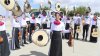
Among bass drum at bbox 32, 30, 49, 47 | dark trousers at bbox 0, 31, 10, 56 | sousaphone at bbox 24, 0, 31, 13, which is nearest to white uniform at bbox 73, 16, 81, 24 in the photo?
sousaphone at bbox 24, 0, 31, 13

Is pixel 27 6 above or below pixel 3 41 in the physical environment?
above

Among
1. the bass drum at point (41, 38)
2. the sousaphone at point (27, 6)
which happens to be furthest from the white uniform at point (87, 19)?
the bass drum at point (41, 38)

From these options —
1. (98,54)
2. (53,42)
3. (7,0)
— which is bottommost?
(98,54)

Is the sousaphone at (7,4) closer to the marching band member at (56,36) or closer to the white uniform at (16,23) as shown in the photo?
the white uniform at (16,23)

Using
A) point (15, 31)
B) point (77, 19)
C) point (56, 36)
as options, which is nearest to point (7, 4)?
point (15, 31)

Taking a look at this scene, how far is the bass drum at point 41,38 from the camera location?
10.8 m

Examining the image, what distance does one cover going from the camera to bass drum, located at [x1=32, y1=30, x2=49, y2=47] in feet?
35.6

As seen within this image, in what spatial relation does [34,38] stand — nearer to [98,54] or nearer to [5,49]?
[5,49]

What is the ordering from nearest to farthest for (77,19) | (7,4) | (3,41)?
(3,41)
(7,4)
(77,19)

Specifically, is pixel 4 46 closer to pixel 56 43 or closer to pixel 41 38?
pixel 41 38

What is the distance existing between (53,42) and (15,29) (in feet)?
11.4

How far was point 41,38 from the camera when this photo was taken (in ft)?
35.9

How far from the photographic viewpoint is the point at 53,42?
1064 cm

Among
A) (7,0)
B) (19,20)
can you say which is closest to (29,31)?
(19,20)
